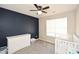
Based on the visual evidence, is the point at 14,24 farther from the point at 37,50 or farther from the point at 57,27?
the point at 57,27

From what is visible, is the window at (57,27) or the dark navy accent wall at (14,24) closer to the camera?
the dark navy accent wall at (14,24)

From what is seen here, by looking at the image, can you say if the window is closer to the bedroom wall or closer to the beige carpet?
the bedroom wall

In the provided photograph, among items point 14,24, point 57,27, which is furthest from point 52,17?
point 14,24

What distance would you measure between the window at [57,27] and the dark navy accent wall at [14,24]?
988 mm

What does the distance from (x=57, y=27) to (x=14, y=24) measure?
96.0 inches

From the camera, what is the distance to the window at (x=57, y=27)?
4.16 meters

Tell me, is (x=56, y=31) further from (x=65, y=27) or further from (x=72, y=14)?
(x=72, y=14)

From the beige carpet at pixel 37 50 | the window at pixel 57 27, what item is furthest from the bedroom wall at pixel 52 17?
the beige carpet at pixel 37 50

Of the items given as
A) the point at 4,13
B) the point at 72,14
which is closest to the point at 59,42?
the point at 72,14

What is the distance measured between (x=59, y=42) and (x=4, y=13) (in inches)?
95.9

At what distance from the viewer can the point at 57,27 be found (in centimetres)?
457

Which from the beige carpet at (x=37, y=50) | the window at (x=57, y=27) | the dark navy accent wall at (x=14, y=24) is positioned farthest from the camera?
the window at (x=57, y=27)

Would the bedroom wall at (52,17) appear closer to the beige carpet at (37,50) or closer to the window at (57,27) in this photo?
the window at (57,27)

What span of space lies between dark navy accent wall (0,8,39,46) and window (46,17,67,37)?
0.99 m
